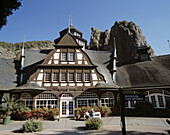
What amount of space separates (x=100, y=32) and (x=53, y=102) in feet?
167

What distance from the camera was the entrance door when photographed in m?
14.8

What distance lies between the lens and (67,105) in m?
14.9

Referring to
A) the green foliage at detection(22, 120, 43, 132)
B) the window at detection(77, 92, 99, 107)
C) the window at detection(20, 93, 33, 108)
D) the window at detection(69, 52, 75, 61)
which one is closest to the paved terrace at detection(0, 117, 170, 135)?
the green foliage at detection(22, 120, 43, 132)

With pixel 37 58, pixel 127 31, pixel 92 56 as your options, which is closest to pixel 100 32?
pixel 127 31

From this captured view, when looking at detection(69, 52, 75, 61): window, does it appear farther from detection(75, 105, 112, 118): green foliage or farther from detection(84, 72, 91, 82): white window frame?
detection(75, 105, 112, 118): green foliage

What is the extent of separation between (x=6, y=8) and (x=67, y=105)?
11462 mm

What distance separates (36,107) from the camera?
1398 centimetres

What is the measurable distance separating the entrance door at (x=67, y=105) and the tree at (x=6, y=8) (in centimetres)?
1020

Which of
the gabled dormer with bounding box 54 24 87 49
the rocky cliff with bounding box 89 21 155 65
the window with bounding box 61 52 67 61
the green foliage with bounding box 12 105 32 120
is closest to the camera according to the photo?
the green foliage with bounding box 12 105 32 120

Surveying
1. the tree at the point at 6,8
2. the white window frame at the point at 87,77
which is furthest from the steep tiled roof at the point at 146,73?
the tree at the point at 6,8

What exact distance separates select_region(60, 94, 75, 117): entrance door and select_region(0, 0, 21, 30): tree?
10.2m

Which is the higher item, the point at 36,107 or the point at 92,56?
the point at 92,56

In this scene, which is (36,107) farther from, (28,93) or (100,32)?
(100,32)

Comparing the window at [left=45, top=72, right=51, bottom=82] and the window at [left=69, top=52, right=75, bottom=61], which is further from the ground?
the window at [left=69, top=52, right=75, bottom=61]
